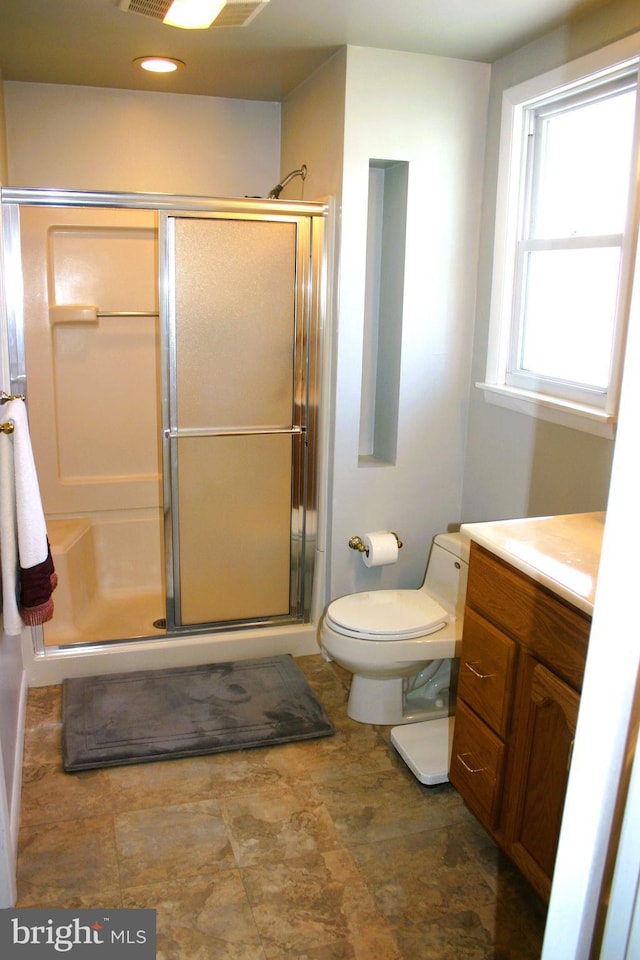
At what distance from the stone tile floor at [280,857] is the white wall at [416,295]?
2.99 ft

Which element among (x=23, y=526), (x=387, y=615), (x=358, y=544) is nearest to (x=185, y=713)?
(x=387, y=615)

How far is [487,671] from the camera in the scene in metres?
2.08

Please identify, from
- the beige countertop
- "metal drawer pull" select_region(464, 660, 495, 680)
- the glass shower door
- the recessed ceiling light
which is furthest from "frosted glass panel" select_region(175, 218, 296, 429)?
"metal drawer pull" select_region(464, 660, 495, 680)

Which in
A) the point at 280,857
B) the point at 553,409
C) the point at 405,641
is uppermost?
the point at 553,409

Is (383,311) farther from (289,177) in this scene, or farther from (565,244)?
(565,244)

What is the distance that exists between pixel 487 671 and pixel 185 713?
1.21 meters

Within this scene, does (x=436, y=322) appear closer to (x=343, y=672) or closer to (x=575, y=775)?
(x=343, y=672)

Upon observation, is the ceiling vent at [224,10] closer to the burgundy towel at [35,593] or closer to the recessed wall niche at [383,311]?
the recessed wall niche at [383,311]

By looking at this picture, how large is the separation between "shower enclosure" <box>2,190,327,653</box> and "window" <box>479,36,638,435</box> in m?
0.72

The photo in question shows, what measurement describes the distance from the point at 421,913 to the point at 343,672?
4.12ft

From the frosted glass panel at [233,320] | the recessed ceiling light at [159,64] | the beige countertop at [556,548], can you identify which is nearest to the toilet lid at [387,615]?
the beige countertop at [556,548]

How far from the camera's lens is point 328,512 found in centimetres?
317

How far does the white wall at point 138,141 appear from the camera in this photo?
137 inches

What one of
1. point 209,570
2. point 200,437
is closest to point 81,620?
point 209,570
